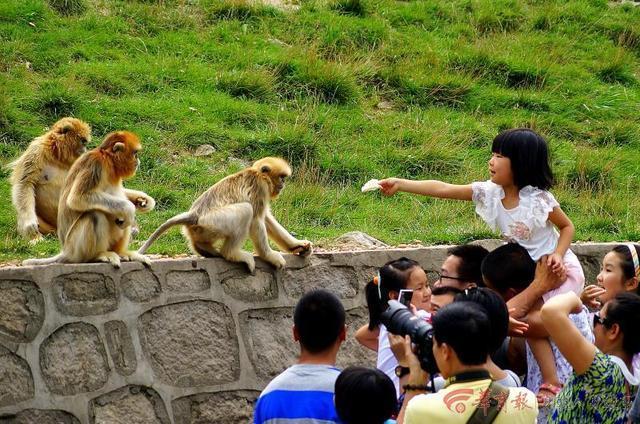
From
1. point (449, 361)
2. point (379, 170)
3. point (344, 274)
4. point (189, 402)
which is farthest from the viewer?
point (379, 170)

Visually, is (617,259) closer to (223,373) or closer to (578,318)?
(578,318)

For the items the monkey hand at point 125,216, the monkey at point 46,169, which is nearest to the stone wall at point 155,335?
the monkey hand at point 125,216

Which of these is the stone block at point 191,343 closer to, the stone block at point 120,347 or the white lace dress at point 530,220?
the stone block at point 120,347

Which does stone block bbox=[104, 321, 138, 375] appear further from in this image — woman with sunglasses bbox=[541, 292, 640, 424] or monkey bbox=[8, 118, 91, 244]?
woman with sunglasses bbox=[541, 292, 640, 424]

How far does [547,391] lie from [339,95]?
6701mm

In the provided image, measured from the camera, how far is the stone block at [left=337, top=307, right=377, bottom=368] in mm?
7633

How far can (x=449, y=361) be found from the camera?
4.24 m

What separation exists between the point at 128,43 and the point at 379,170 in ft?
12.3

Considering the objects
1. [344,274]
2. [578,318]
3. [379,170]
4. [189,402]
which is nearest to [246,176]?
[344,274]

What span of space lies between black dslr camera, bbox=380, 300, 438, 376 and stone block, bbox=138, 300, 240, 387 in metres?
2.80

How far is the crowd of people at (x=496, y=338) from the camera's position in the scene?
13.9ft

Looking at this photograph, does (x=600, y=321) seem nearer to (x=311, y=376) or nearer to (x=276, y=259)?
(x=311, y=376)

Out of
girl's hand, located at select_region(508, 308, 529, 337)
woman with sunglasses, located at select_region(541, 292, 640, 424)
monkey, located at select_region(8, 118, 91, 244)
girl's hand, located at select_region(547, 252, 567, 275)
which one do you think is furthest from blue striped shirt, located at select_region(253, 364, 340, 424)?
monkey, located at select_region(8, 118, 91, 244)

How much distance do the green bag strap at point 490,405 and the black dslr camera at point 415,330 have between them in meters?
0.36
